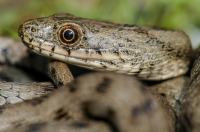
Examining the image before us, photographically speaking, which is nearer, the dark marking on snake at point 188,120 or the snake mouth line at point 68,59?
the dark marking on snake at point 188,120

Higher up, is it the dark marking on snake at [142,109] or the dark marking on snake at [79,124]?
the dark marking on snake at [142,109]

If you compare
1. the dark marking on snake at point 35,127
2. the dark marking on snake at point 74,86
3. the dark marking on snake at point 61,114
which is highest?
the dark marking on snake at point 74,86

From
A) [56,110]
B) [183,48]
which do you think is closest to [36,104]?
[56,110]

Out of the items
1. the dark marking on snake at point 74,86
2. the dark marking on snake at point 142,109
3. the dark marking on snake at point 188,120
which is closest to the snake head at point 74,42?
the dark marking on snake at point 74,86

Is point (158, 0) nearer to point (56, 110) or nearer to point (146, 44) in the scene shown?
point (146, 44)

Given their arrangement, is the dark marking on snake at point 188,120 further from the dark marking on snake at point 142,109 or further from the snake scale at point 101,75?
the dark marking on snake at point 142,109

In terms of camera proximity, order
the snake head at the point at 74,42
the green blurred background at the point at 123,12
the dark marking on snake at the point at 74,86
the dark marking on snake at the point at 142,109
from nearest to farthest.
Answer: the dark marking on snake at the point at 142,109, the dark marking on snake at the point at 74,86, the snake head at the point at 74,42, the green blurred background at the point at 123,12

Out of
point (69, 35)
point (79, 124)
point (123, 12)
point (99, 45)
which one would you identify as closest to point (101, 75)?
point (79, 124)

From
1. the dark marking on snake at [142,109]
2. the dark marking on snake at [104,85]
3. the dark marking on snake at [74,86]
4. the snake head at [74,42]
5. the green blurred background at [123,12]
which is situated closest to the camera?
the dark marking on snake at [142,109]

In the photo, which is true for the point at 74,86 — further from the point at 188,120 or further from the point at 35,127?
the point at 188,120
